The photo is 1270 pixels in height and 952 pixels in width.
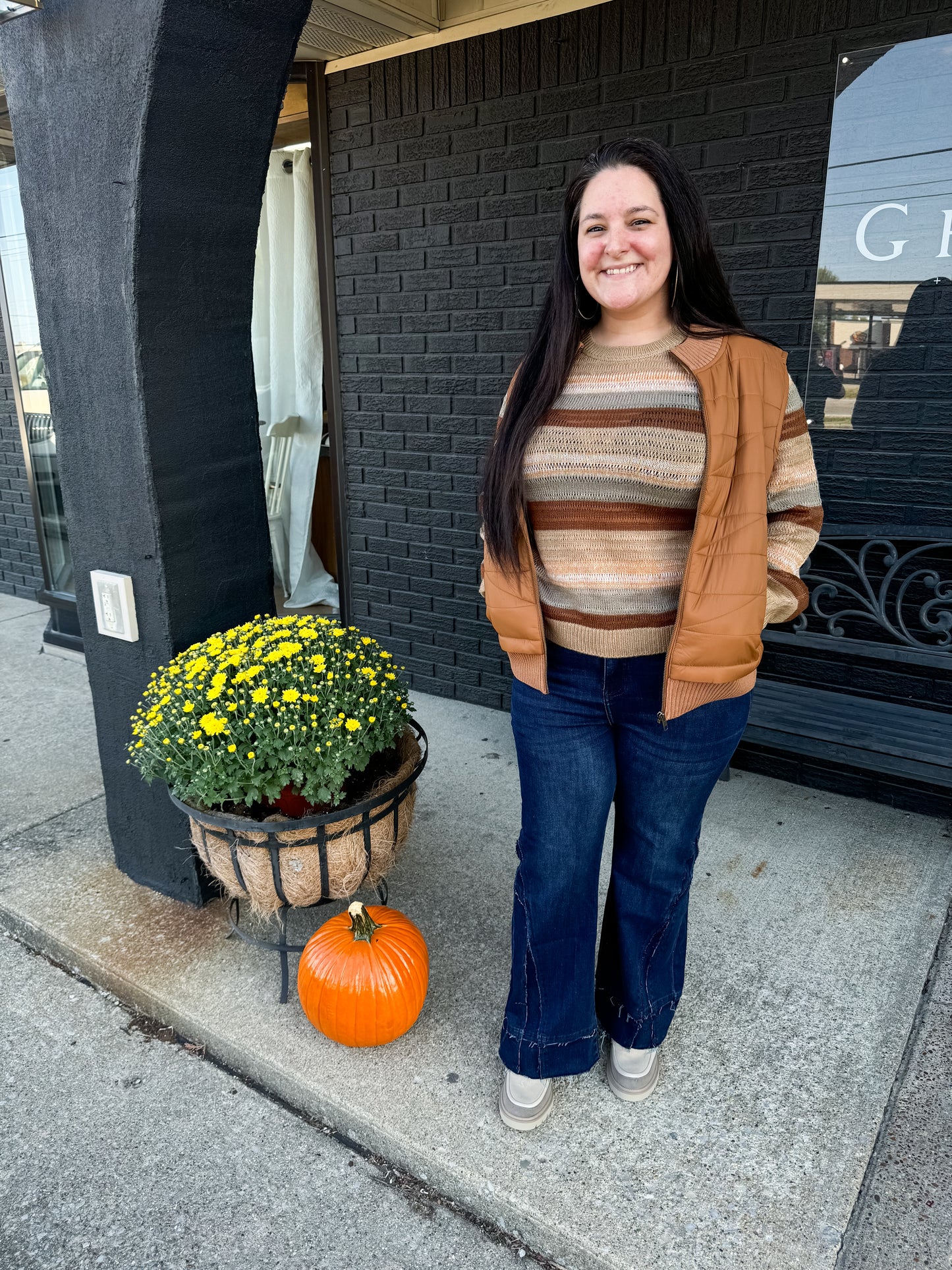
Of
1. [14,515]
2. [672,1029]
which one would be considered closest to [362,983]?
[672,1029]

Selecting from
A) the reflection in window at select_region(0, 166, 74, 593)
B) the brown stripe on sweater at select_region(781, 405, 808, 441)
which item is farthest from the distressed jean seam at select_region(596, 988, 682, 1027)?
the reflection in window at select_region(0, 166, 74, 593)

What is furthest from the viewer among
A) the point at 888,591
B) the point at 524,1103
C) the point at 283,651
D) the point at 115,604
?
the point at 888,591

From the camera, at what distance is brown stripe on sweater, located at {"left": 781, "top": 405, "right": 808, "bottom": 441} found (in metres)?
1.64

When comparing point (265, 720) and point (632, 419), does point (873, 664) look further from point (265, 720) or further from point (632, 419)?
point (265, 720)

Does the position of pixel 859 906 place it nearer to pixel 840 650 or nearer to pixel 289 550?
pixel 840 650

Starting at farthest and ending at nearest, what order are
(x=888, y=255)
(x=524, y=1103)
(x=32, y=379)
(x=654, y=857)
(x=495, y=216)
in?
(x=32, y=379)
(x=495, y=216)
(x=888, y=255)
(x=524, y=1103)
(x=654, y=857)

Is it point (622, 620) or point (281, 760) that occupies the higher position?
point (622, 620)

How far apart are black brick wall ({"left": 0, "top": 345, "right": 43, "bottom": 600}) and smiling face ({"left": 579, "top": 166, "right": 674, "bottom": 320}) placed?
4.95 metres

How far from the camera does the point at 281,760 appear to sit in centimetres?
204

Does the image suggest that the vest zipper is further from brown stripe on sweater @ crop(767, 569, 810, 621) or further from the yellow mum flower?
the yellow mum flower

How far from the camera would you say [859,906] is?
2.64m

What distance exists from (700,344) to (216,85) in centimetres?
135

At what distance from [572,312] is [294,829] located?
1267 mm

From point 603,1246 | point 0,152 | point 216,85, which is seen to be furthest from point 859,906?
point 0,152
